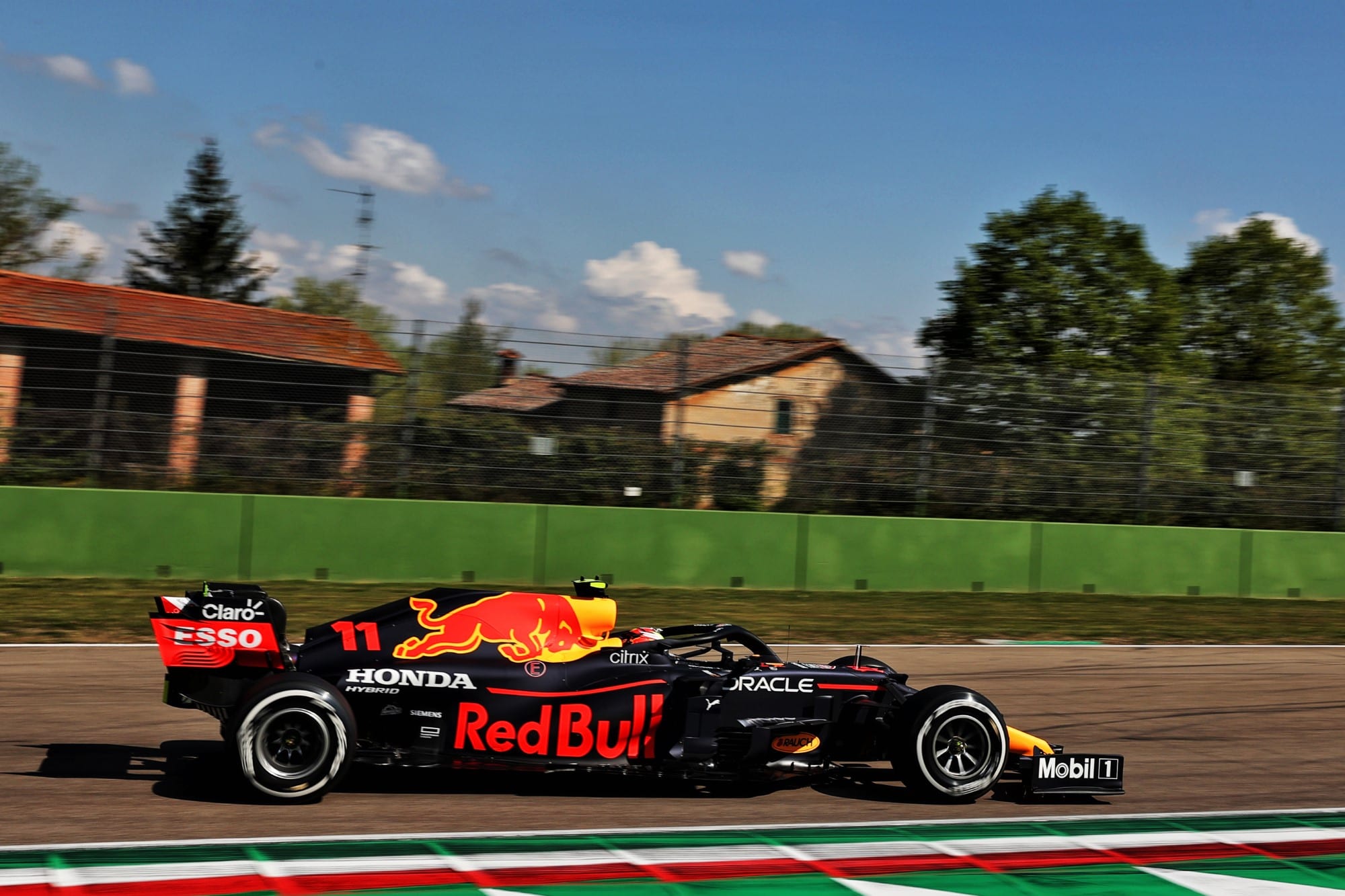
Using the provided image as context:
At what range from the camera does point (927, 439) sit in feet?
62.8

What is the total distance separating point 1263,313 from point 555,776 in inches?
1298

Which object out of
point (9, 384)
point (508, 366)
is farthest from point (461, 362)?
point (9, 384)

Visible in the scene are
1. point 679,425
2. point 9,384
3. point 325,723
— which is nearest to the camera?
point 325,723

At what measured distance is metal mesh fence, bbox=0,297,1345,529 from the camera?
53.8 feet

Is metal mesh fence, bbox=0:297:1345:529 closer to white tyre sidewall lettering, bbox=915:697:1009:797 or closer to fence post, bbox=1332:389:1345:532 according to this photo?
fence post, bbox=1332:389:1345:532

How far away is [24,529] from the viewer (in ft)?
50.7

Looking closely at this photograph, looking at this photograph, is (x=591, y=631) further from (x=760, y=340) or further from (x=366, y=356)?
(x=760, y=340)

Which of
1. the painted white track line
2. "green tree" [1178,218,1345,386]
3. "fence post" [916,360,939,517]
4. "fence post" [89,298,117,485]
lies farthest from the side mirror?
"green tree" [1178,218,1345,386]

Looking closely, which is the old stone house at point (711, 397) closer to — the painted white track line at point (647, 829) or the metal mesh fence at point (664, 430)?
the metal mesh fence at point (664, 430)

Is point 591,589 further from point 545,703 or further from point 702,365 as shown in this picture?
point 702,365

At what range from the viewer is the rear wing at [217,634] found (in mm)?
6633

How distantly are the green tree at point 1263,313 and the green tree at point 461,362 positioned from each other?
24.6m

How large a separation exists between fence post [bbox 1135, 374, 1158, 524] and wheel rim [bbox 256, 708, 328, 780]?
16.1 meters

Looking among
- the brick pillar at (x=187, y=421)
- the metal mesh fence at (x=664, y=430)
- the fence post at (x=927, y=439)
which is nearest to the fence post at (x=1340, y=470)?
the metal mesh fence at (x=664, y=430)
